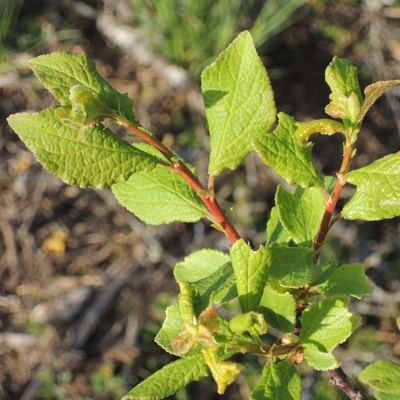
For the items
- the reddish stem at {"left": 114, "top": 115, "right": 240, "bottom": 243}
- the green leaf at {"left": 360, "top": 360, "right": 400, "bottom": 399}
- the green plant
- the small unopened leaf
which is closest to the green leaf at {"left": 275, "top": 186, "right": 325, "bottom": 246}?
the green plant

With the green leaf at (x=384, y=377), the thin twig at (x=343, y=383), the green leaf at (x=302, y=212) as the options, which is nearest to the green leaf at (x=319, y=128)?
the green leaf at (x=302, y=212)

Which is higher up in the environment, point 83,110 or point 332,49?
point 83,110

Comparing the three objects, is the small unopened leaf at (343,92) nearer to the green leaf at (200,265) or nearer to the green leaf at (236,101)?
the green leaf at (236,101)

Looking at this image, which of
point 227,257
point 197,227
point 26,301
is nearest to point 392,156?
point 227,257

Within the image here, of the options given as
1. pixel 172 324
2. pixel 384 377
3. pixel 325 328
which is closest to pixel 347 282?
pixel 325 328

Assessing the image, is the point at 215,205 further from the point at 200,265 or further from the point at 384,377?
the point at 384,377

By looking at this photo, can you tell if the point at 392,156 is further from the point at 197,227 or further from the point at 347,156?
the point at 197,227
